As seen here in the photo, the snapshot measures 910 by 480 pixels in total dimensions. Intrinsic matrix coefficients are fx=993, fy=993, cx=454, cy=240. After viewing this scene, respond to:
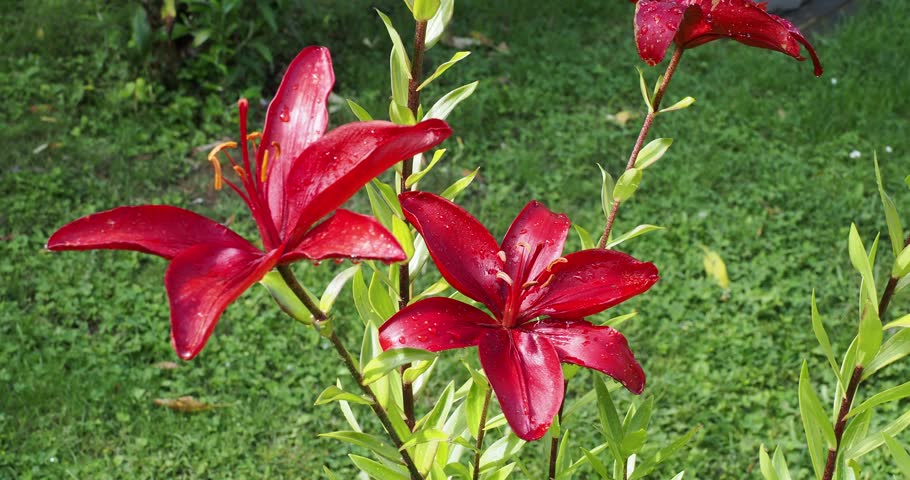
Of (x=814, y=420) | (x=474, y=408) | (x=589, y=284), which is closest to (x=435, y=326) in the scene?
(x=589, y=284)

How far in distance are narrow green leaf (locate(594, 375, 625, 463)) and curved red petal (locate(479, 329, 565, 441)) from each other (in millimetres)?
177

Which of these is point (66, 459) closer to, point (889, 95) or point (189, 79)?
point (189, 79)

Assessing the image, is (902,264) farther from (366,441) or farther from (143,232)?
(143,232)

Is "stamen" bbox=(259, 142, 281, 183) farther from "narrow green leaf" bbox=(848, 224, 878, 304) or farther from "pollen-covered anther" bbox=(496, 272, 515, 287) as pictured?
"narrow green leaf" bbox=(848, 224, 878, 304)

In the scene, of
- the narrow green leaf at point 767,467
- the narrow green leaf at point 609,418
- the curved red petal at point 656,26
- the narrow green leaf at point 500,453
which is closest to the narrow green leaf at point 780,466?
the narrow green leaf at point 767,467

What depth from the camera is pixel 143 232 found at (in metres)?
0.75

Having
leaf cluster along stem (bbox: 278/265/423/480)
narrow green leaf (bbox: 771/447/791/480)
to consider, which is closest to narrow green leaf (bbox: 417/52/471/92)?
leaf cluster along stem (bbox: 278/265/423/480)

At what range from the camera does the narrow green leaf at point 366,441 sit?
954 millimetres

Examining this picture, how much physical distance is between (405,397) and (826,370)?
6.50 feet

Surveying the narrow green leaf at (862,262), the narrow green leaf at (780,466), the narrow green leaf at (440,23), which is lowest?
the narrow green leaf at (780,466)

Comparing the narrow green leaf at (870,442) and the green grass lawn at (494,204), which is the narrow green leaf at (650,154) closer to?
the narrow green leaf at (870,442)

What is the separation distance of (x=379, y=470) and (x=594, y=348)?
362 mm

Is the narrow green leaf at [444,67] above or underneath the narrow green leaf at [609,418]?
above

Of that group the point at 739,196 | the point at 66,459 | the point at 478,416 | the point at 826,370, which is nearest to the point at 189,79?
the point at 66,459
